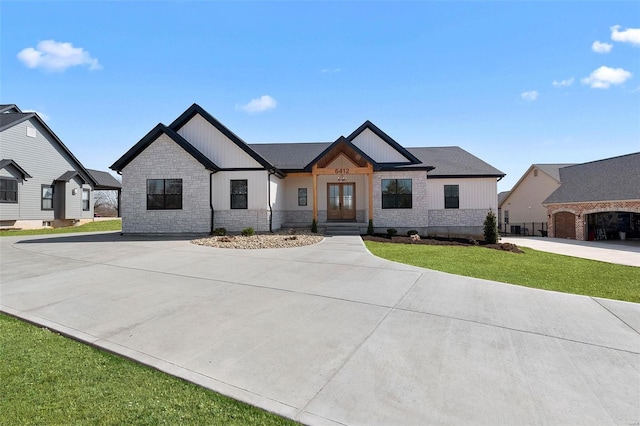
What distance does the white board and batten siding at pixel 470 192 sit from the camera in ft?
63.3

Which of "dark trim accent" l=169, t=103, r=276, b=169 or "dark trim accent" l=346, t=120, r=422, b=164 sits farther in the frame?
"dark trim accent" l=346, t=120, r=422, b=164

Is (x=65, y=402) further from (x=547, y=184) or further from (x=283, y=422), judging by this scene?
(x=547, y=184)

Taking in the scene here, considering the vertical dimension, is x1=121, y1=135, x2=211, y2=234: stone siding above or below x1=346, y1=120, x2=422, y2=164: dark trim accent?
below

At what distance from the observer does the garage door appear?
70.4 feet

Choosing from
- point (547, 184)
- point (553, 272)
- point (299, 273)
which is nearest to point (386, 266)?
point (299, 273)

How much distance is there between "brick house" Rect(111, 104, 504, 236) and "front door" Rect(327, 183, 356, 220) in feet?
0.21

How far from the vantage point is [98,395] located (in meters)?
2.94

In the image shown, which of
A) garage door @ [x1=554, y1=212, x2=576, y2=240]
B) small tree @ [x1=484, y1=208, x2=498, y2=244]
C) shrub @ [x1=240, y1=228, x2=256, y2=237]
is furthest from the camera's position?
garage door @ [x1=554, y1=212, x2=576, y2=240]

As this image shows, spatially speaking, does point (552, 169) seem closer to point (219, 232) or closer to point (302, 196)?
point (302, 196)

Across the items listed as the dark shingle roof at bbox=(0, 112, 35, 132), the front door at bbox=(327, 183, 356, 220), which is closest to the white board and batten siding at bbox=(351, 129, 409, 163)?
the front door at bbox=(327, 183, 356, 220)

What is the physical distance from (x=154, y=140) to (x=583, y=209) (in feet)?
86.7

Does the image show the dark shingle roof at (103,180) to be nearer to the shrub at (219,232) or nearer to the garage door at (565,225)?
the shrub at (219,232)

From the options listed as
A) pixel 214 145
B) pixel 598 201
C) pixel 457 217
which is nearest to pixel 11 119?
pixel 214 145

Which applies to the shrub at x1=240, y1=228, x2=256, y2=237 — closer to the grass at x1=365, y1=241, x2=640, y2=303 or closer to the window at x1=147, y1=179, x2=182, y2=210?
the window at x1=147, y1=179, x2=182, y2=210
